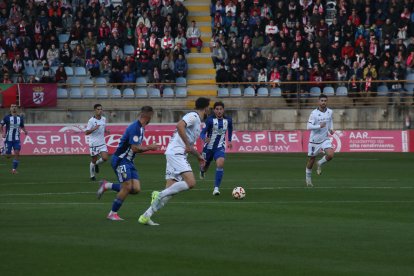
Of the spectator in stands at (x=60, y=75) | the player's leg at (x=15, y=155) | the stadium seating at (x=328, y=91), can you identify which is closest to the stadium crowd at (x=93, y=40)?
the spectator in stands at (x=60, y=75)

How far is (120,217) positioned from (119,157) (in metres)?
1.22

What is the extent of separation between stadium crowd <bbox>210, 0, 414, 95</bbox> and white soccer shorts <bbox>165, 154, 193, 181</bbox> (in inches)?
1095

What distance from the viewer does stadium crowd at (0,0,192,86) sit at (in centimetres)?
4691

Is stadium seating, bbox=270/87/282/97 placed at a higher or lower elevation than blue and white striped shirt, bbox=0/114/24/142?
higher

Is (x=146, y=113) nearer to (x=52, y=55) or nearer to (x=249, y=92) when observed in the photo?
(x=249, y=92)

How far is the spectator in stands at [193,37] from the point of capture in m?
49.2

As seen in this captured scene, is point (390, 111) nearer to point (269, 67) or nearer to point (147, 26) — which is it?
point (269, 67)

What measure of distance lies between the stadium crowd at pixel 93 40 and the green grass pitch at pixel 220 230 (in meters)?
17.4

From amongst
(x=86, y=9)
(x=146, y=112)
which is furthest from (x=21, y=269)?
(x=86, y=9)

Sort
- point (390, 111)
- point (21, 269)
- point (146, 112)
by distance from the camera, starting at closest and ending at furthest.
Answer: point (21, 269), point (146, 112), point (390, 111)

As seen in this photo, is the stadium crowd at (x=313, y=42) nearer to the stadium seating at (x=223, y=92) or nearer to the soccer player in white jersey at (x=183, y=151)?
the stadium seating at (x=223, y=92)

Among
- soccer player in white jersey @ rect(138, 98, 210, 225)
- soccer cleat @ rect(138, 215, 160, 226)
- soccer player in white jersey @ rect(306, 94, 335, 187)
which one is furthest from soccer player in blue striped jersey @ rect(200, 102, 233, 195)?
Result: soccer cleat @ rect(138, 215, 160, 226)

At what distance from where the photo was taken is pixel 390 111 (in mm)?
46031

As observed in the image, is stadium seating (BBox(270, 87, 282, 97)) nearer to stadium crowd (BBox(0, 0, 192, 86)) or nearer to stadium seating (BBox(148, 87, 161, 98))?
stadium crowd (BBox(0, 0, 192, 86))
